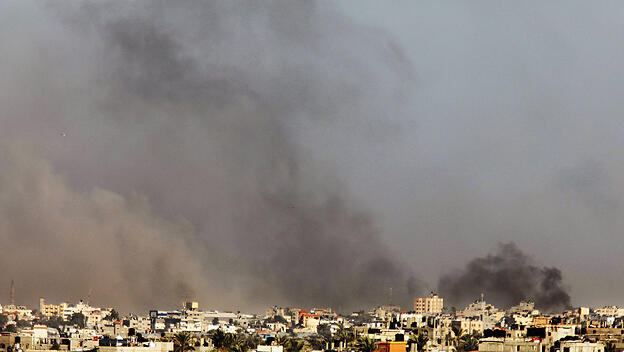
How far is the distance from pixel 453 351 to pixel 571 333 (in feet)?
44.1

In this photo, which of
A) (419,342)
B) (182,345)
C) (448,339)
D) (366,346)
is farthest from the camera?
(448,339)

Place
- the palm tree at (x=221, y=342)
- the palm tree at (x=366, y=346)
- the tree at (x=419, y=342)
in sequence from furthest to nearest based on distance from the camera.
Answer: the palm tree at (x=221, y=342)
the tree at (x=419, y=342)
the palm tree at (x=366, y=346)

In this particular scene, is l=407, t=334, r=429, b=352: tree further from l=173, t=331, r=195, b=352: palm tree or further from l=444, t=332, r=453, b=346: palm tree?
l=173, t=331, r=195, b=352: palm tree

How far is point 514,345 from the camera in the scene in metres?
104

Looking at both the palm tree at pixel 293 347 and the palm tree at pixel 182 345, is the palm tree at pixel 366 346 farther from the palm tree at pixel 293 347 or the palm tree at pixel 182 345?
the palm tree at pixel 182 345

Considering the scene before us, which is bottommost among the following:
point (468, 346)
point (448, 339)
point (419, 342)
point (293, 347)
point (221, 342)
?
point (293, 347)

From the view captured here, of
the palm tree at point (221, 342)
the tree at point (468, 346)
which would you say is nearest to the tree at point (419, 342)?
the tree at point (468, 346)

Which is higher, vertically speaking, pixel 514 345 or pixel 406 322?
pixel 406 322

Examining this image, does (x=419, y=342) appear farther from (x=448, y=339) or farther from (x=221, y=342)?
(x=448, y=339)

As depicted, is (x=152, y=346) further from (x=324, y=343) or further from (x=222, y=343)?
(x=324, y=343)

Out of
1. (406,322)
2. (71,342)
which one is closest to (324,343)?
(406,322)

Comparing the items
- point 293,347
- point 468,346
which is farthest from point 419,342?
point 293,347

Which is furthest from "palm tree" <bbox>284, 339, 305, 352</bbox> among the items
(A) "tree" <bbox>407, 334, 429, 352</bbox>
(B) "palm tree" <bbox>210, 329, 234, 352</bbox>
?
(A) "tree" <bbox>407, 334, 429, 352</bbox>

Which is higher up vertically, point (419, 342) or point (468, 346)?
point (468, 346)
